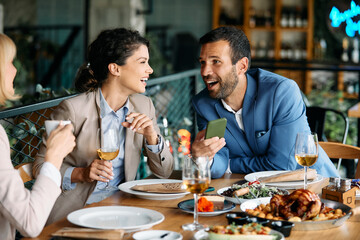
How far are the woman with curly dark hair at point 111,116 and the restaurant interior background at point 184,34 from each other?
442cm

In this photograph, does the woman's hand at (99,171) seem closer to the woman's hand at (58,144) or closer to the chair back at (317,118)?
the woman's hand at (58,144)

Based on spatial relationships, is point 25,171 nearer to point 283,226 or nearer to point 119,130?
point 119,130

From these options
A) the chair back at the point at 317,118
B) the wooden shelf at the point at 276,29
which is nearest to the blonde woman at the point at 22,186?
the chair back at the point at 317,118

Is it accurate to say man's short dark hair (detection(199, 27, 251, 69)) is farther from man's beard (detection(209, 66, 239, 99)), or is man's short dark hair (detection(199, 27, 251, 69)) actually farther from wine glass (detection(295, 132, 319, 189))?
wine glass (detection(295, 132, 319, 189))

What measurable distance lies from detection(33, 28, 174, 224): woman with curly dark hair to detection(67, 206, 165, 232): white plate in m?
0.51

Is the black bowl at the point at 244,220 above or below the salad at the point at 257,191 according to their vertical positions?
above

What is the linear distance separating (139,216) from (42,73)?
6785 millimetres

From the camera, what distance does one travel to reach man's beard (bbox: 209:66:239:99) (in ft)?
8.48

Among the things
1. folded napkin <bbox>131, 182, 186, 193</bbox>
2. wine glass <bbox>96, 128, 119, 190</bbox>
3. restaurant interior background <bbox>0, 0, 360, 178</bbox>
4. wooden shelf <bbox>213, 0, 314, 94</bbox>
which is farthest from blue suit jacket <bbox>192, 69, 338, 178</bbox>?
wooden shelf <bbox>213, 0, 314, 94</bbox>

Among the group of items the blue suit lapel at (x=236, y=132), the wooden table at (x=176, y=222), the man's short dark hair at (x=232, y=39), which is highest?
the man's short dark hair at (x=232, y=39)

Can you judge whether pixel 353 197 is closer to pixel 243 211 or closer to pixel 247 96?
pixel 243 211

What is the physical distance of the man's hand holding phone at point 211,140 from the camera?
1.98m

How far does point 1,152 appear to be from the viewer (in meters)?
1.50

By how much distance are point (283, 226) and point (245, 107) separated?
4.00 feet
